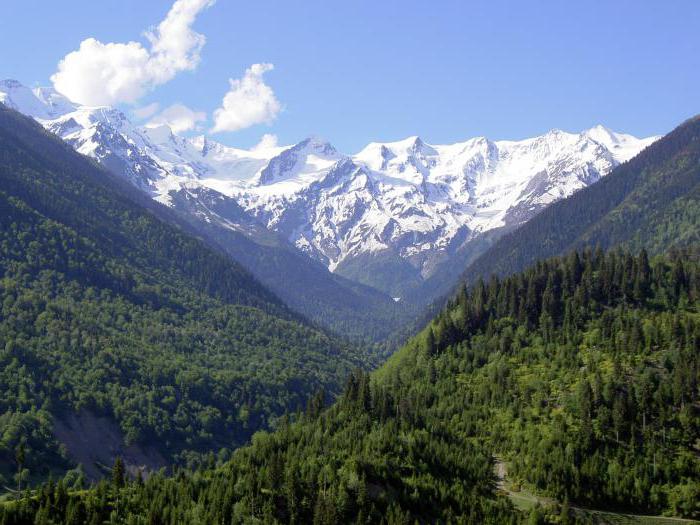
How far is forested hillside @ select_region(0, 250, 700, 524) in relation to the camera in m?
132

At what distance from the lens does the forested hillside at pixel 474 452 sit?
132m

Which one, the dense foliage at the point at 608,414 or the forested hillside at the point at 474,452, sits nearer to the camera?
the forested hillside at the point at 474,452

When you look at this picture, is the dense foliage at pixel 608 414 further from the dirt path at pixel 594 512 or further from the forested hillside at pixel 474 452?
the dirt path at pixel 594 512

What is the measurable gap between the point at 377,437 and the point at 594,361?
60.6 meters

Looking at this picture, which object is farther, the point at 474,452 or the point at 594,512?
the point at 474,452

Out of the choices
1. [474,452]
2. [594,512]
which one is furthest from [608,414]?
[474,452]

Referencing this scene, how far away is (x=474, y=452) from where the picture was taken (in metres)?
161

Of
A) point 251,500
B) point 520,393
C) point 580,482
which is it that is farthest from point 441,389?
point 251,500

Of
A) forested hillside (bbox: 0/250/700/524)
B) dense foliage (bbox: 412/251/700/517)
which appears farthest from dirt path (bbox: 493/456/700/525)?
dense foliage (bbox: 412/251/700/517)

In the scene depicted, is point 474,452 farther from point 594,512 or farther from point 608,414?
point 608,414

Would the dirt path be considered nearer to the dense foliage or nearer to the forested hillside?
→ the forested hillside

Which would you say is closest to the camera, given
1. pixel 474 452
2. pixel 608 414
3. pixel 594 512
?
pixel 594 512

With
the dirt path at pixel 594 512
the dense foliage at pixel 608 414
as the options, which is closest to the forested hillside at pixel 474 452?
the dense foliage at pixel 608 414

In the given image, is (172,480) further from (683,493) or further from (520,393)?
(683,493)
